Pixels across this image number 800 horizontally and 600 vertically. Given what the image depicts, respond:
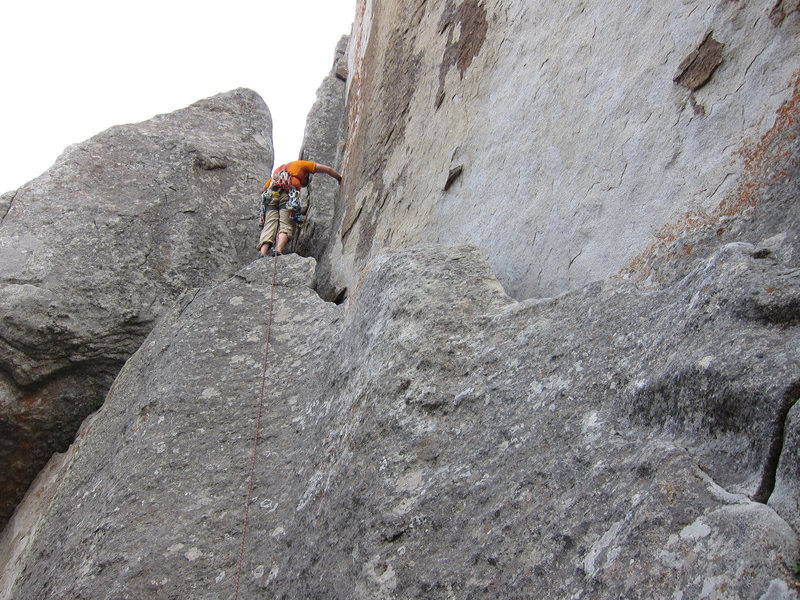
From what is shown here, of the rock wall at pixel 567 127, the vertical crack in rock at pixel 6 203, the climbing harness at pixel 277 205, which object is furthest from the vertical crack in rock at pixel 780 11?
the vertical crack in rock at pixel 6 203

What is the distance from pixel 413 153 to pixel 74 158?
3072 mm

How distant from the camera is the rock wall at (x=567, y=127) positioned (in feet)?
Answer: 9.44

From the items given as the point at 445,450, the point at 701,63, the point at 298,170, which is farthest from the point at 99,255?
the point at 701,63

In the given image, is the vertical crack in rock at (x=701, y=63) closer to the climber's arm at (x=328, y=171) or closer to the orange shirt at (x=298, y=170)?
the orange shirt at (x=298, y=170)

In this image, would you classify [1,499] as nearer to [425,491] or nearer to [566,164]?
[425,491]

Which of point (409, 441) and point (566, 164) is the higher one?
point (566, 164)

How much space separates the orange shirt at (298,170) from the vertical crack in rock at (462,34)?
204 cm

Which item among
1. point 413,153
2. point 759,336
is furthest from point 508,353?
point 413,153

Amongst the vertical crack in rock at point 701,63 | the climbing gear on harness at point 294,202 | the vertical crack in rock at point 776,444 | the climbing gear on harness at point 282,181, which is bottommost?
the vertical crack in rock at point 776,444

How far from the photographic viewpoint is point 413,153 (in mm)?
5641

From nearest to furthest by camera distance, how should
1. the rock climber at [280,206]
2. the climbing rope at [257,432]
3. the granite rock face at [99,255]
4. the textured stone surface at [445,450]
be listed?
the textured stone surface at [445,450], the climbing rope at [257,432], the granite rock face at [99,255], the rock climber at [280,206]

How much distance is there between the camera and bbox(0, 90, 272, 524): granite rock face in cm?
544

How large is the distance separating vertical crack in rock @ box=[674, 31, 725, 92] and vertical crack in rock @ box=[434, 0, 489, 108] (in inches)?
84.7

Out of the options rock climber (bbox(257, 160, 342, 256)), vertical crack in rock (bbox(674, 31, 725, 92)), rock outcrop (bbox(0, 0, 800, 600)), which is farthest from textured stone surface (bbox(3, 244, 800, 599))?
rock climber (bbox(257, 160, 342, 256))
